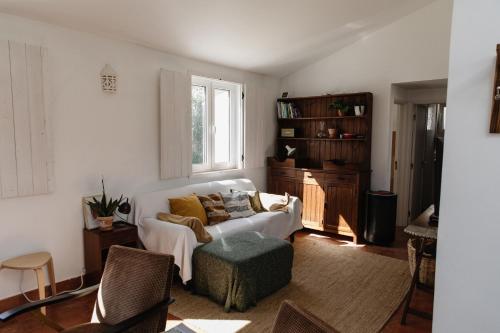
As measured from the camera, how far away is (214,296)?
292cm

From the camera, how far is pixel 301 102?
536cm

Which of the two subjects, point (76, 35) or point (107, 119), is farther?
point (107, 119)

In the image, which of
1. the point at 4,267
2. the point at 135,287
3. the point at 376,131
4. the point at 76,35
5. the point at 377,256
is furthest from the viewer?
the point at 376,131

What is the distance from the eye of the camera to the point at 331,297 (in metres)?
3.05

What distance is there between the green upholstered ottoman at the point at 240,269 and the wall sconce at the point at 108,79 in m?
1.73

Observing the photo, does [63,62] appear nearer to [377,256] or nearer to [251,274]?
[251,274]

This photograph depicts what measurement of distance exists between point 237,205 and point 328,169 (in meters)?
1.44

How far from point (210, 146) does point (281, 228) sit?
141 centimetres

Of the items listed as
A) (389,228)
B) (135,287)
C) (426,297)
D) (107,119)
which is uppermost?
(107,119)

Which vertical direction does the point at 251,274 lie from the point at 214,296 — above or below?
above

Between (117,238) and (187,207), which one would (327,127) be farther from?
(117,238)

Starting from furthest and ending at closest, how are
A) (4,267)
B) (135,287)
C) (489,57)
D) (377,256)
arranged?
(377,256) → (4,267) → (135,287) → (489,57)

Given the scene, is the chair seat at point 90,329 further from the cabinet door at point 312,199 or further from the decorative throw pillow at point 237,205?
the cabinet door at point 312,199

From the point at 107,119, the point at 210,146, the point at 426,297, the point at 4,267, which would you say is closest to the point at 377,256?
the point at 426,297
